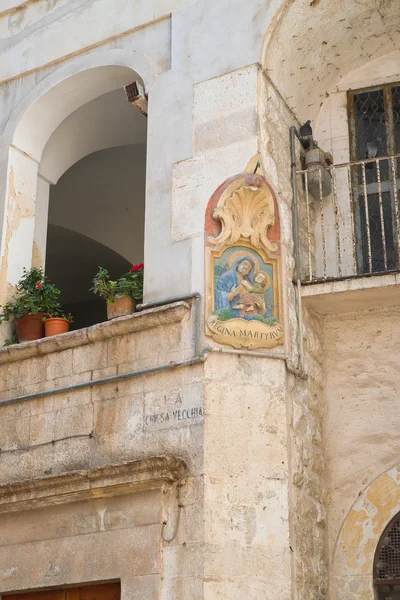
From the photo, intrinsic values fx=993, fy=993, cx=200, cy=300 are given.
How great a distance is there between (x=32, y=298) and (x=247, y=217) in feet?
6.98

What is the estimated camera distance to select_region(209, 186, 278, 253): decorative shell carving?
782 cm

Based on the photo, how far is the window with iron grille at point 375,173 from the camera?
8602mm

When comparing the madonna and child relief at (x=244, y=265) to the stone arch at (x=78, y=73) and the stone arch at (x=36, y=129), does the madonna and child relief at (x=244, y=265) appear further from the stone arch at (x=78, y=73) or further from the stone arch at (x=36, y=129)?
the stone arch at (x=36, y=129)

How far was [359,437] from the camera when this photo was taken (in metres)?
7.95

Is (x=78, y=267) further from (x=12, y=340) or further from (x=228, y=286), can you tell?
(x=228, y=286)

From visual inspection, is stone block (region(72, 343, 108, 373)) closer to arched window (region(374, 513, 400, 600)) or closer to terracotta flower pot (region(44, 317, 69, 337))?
terracotta flower pot (region(44, 317, 69, 337))

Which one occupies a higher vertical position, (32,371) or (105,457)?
(32,371)

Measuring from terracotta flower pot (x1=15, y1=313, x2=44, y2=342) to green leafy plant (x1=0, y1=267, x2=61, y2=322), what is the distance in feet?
0.14

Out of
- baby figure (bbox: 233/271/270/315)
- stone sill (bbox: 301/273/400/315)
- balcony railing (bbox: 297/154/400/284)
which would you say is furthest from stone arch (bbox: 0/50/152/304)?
stone sill (bbox: 301/273/400/315)

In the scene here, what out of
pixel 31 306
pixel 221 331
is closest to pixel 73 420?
pixel 31 306

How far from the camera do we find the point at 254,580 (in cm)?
680

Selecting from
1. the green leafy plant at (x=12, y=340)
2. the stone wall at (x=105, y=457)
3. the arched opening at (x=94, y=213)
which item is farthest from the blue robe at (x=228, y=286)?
the arched opening at (x=94, y=213)

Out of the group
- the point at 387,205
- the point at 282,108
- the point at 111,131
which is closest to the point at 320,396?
the point at 387,205

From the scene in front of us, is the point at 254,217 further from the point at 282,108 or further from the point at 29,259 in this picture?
the point at 29,259
